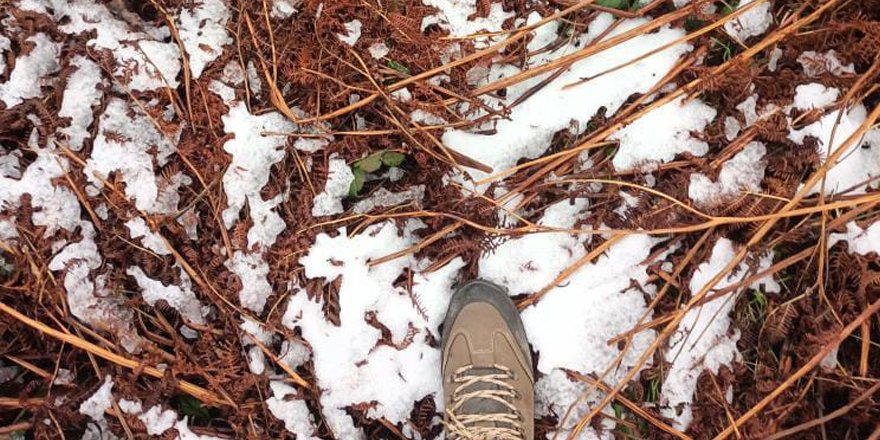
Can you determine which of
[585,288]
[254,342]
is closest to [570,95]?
[585,288]

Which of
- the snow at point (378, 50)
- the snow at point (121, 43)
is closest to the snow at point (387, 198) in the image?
the snow at point (378, 50)

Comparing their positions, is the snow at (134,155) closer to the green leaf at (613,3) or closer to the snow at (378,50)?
the snow at (378,50)

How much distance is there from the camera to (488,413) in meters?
1.66

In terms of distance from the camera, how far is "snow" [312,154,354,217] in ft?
5.29

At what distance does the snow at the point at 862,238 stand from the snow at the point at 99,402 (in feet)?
7.11

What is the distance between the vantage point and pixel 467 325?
1619mm

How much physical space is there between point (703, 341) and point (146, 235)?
1671 millimetres

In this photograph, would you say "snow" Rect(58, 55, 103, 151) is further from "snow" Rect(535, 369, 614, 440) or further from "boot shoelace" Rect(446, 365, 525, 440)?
"snow" Rect(535, 369, 614, 440)

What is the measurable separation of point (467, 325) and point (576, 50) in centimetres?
89

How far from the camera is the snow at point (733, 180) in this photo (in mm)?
1591

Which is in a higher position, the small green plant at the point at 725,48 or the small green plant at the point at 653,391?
the small green plant at the point at 725,48

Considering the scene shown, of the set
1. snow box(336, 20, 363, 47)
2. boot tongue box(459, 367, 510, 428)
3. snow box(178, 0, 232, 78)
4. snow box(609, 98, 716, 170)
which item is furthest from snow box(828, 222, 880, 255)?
snow box(178, 0, 232, 78)

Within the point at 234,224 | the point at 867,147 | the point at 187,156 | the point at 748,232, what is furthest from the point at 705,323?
the point at 187,156

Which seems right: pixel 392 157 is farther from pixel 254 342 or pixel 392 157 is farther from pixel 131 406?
pixel 131 406
